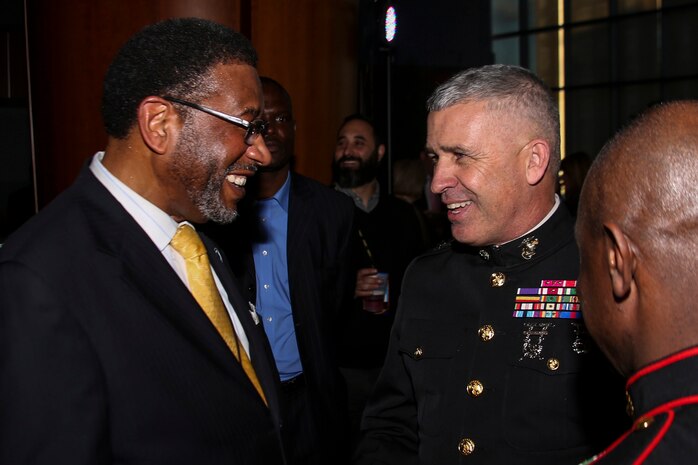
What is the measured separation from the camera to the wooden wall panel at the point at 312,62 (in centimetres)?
467

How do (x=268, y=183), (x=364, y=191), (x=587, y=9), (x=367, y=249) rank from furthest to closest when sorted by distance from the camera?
(x=587, y=9), (x=364, y=191), (x=367, y=249), (x=268, y=183)

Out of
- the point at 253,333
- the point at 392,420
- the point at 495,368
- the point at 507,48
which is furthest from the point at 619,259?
the point at 507,48

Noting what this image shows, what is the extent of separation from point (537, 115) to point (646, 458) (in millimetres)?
1188

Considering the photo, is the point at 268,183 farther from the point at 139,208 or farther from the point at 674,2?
the point at 674,2

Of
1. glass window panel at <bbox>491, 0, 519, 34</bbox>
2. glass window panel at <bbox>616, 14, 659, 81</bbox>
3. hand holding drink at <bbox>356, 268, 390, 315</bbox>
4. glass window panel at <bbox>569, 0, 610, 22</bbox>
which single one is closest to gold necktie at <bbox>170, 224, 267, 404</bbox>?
hand holding drink at <bbox>356, 268, 390, 315</bbox>

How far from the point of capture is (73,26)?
4.06 meters

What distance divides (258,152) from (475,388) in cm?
86

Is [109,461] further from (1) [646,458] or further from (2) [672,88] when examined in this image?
(2) [672,88]

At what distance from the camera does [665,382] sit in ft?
3.18

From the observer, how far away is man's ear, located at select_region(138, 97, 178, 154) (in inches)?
65.0

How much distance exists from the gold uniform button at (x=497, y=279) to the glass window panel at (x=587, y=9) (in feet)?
49.6

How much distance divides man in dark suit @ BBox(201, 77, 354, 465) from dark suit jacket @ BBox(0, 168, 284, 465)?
1.35 meters

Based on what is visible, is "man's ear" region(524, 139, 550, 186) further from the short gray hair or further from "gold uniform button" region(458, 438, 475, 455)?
"gold uniform button" region(458, 438, 475, 455)

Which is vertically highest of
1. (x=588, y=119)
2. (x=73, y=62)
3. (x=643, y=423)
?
(x=588, y=119)
